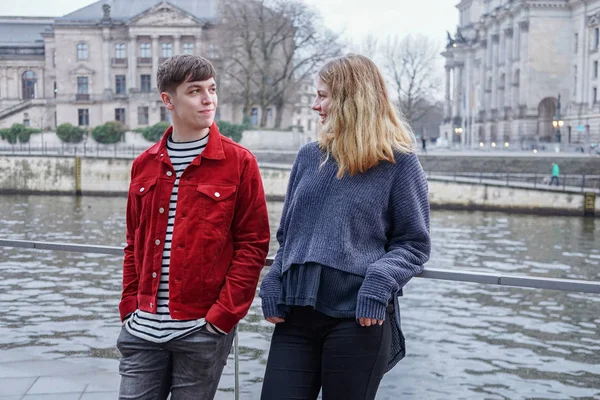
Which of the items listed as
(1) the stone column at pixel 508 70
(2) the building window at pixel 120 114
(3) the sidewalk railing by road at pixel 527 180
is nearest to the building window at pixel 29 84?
(2) the building window at pixel 120 114

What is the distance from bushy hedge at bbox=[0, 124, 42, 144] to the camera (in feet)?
203

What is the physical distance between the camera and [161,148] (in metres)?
3.47

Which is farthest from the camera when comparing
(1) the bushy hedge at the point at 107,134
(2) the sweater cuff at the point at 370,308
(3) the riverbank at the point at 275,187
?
(1) the bushy hedge at the point at 107,134

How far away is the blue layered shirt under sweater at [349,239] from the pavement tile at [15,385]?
1975 mm

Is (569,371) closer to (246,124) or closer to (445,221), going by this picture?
(445,221)

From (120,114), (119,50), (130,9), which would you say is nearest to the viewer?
(120,114)

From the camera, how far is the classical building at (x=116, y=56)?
76438 millimetres

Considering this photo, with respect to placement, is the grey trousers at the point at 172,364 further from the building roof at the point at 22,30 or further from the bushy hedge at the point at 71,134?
the building roof at the point at 22,30

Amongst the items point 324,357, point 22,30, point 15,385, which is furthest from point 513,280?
point 22,30

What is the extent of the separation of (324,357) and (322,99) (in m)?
1.01

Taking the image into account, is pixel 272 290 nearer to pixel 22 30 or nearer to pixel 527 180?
pixel 527 180

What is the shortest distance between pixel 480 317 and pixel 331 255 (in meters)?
13.4

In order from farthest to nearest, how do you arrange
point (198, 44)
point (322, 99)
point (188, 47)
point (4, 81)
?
point (4, 81) → point (188, 47) → point (198, 44) → point (322, 99)

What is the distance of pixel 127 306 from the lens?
3.41 metres
